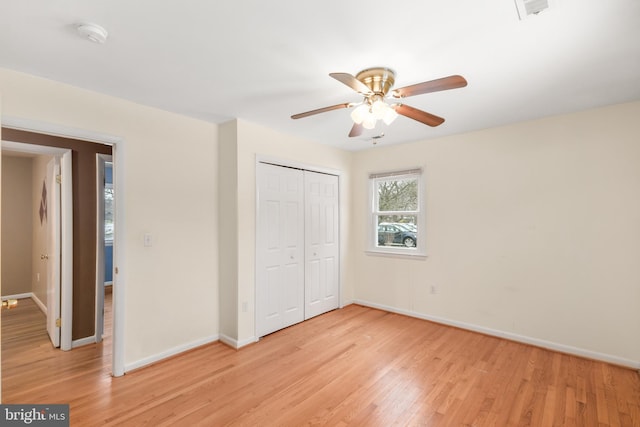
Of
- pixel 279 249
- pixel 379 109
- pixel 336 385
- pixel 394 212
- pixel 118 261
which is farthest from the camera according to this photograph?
pixel 394 212

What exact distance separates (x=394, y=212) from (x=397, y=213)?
0.16 feet

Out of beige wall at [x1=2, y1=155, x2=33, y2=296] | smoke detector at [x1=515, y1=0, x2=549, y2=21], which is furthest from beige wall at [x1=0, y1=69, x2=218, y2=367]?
beige wall at [x1=2, y1=155, x2=33, y2=296]

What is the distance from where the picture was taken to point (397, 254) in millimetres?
4371

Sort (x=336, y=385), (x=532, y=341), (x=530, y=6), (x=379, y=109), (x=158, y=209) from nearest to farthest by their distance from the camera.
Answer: (x=530, y=6), (x=379, y=109), (x=336, y=385), (x=158, y=209), (x=532, y=341)

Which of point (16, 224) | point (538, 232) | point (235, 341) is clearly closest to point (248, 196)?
point (235, 341)

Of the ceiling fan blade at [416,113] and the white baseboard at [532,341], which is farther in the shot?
the white baseboard at [532,341]

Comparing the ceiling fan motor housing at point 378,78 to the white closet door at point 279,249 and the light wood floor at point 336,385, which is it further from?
the light wood floor at point 336,385

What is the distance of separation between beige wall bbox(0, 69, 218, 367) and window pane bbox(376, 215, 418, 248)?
95.4 inches

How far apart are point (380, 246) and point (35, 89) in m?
4.09

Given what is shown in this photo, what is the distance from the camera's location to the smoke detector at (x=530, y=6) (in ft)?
4.92

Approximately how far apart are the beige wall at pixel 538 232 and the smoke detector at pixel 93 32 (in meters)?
3.51

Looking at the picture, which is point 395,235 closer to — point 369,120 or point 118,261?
point 369,120

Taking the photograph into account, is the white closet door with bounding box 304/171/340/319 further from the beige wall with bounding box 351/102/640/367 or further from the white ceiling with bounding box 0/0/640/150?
the white ceiling with bounding box 0/0/640/150

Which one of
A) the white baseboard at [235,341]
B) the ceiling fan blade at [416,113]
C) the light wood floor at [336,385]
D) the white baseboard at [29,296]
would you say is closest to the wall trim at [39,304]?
the white baseboard at [29,296]
